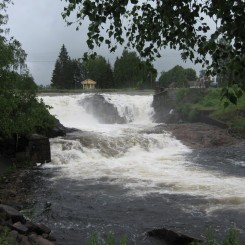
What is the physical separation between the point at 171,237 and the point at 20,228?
3.22m

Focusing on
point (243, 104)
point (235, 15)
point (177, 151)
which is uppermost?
point (235, 15)

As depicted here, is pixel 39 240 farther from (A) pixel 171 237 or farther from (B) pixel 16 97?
(B) pixel 16 97

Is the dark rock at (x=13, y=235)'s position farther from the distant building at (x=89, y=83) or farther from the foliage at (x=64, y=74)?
the distant building at (x=89, y=83)

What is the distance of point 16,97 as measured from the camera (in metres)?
16.2

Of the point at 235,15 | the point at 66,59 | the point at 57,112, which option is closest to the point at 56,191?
the point at 235,15

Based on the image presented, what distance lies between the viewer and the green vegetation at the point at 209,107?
96.7 ft

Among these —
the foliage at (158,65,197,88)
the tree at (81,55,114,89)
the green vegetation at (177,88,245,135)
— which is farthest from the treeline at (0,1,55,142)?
the foliage at (158,65,197,88)

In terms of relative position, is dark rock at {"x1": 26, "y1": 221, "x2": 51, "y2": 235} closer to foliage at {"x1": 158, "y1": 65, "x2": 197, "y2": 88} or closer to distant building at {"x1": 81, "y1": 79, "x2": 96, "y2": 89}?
distant building at {"x1": 81, "y1": 79, "x2": 96, "y2": 89}

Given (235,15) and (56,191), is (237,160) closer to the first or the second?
(56,191)

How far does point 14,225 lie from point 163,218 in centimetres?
396

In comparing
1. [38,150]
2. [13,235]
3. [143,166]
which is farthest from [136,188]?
[13,235]

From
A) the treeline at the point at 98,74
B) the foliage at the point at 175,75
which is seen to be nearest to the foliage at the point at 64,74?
the treeline at the point at 98,74

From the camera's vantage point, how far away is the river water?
1023 centimetres

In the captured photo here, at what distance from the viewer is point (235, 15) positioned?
3.06 m
